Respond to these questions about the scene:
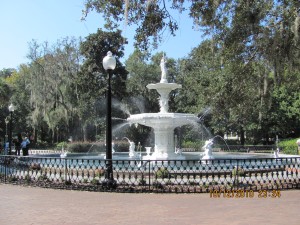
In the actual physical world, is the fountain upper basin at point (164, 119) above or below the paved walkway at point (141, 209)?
above

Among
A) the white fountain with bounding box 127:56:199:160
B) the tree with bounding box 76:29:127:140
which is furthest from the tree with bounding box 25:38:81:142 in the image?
the white fountain with bounding box 127:56:199:160

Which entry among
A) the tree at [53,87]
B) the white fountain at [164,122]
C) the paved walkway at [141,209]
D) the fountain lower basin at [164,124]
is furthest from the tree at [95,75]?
the paved walkway at [141,209]

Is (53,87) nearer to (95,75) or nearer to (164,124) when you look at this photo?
(95,75)

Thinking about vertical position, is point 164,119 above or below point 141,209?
above

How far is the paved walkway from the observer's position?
6.99 metres

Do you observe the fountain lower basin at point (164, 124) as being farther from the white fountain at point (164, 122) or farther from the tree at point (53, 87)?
the tree at point (53, 87)

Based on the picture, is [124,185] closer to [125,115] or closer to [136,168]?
[136,168]
